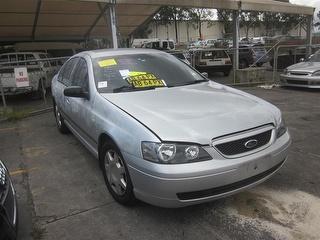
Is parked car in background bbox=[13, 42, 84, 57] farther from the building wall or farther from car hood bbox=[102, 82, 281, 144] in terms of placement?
the building wall

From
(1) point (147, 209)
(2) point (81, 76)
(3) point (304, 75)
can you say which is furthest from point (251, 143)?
(3) point (304, 75)

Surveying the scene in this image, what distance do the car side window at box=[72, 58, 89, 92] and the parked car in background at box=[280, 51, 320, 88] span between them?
8.08m

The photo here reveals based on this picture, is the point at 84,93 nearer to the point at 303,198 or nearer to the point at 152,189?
the point at 152,189

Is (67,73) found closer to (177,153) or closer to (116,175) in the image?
(116,175)

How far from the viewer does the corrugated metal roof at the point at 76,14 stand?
45.2 feet

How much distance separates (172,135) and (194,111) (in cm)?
54

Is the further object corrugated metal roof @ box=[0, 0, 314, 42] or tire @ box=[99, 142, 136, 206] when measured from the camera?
corrugated metal roof @ box=[0, 0, 314, 42]

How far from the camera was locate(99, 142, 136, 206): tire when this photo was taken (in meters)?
3.74

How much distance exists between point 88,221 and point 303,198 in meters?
2.24

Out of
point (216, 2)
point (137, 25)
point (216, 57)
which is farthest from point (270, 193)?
point (137, 25)

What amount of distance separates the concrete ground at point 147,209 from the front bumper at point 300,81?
19.9ft

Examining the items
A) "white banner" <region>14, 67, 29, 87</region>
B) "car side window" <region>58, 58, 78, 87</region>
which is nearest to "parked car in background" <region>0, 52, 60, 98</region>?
"white banner" <region>14, 67, 29, 87</region>

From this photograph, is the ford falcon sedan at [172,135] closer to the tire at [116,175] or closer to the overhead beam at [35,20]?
the tire at [116,175]

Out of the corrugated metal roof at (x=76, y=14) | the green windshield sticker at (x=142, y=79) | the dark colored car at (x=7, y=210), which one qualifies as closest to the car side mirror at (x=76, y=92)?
the green windshield sticker at (x=142, y=79)
